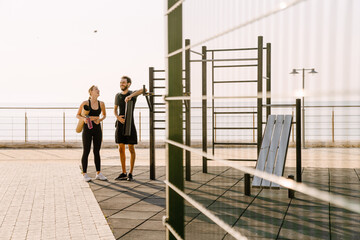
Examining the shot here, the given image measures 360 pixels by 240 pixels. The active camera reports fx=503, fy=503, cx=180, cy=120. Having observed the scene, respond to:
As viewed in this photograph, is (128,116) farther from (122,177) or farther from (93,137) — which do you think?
(122,177)

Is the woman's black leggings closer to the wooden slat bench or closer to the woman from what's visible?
the woman

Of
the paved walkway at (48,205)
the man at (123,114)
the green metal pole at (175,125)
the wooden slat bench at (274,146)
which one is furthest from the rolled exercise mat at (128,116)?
the green metal pole at (175,125)

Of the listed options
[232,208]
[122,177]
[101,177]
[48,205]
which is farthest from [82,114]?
[232,208]

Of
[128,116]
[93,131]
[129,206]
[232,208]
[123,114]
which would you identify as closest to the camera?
[232,208]

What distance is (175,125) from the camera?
2137 millimetres

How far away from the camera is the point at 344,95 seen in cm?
79

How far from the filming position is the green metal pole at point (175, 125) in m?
2.12

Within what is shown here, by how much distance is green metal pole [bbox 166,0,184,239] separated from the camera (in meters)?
2.12

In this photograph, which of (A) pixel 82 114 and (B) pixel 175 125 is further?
(A) pixel 82 114

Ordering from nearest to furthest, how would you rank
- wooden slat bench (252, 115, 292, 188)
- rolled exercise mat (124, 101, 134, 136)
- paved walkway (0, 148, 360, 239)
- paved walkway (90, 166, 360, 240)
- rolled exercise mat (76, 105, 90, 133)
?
paved walkway (90, 166, 360, 240) → paved walkway (0, 148, 360, 239) → wooden slat bench (252, 115, 292, 188) → rolled exercise mat (124, 101, 134, 136) → rolled exercise mat (76, 105, 90, 133)

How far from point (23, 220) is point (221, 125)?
8.45 ft

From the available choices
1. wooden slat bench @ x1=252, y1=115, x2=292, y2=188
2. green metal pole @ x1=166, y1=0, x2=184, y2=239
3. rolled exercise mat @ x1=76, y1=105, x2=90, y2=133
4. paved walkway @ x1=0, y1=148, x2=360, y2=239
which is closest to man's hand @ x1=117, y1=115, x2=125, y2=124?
rolled exercise mat @ x1=76, y1=105, x2=90, y2=133

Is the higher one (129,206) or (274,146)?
(274,146)

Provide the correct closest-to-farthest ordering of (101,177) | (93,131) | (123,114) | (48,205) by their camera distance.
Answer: (48,205) → (123,114) → (93,131) → (101,177)
